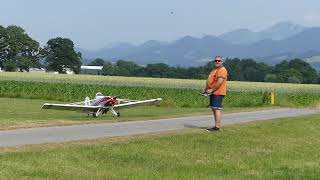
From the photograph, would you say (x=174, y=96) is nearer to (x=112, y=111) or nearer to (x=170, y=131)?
(x=112, y=111)

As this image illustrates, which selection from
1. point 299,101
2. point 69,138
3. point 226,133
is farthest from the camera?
point 299,101

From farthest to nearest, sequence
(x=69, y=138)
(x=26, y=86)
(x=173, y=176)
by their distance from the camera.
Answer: (x=26, y=86)
(x=69, y=138)
(x=173, y=176)

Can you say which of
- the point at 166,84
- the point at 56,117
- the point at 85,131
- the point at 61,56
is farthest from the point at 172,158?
the point at 61,56

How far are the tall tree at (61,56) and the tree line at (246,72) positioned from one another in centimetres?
1138

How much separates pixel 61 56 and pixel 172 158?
125505 mm

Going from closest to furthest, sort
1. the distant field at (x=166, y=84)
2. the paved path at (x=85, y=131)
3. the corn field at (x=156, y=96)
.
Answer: the paved path at (x=85, y=131), the corn field at (x=156, y=96), the distant field at (x=166, y=84)

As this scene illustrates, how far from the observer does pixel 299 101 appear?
4022 centimetres

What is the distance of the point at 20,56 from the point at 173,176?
131m

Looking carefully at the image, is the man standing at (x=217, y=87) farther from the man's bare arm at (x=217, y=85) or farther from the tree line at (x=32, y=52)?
the tree line at (x=32, y=52)

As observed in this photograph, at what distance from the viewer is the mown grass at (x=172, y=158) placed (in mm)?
8922

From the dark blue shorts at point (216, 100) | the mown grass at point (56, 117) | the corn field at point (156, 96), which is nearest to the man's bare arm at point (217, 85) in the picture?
the dark blue shorts at point (216, 100)

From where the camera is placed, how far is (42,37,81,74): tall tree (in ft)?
442

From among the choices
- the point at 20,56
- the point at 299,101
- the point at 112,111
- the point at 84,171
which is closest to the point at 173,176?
the point at 84,171

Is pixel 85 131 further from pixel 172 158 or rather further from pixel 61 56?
pixel 61 56
